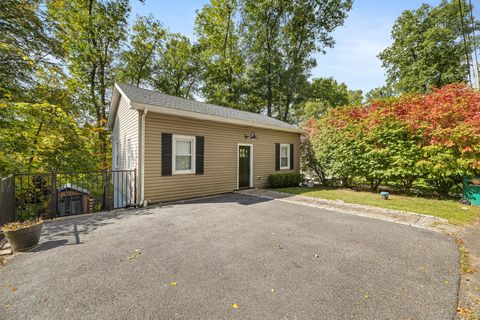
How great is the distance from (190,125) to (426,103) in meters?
8.51

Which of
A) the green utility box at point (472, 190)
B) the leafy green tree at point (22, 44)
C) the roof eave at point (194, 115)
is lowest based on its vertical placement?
the green utility box at point (472, 190)

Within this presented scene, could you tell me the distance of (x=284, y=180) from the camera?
1024 centimetres

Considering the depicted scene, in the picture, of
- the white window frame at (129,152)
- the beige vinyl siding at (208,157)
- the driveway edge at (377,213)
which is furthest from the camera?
the white window frame at (129,152)

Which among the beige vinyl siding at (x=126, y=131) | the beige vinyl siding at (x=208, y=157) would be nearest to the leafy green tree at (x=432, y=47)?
the beige vinyl siding at (x=208, y=157)

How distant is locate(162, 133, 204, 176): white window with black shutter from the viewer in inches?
263

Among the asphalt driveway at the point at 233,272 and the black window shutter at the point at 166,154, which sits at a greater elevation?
the black window shutter at the point at 166,154

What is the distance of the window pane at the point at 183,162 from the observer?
281 inches

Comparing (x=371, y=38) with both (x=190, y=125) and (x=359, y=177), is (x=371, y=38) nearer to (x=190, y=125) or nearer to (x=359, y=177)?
(x=359, y=177)

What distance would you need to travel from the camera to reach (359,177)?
Answer: 8.97m

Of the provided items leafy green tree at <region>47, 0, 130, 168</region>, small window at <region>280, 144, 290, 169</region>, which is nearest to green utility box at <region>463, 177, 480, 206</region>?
small window at <region>280, 144, 290, 169</region>

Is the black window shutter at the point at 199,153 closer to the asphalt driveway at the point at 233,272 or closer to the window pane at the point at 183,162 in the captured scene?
the window pane at the point at 183,162

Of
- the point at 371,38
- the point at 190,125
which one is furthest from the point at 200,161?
the point at 371,38

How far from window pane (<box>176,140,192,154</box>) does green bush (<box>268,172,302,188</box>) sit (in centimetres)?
449

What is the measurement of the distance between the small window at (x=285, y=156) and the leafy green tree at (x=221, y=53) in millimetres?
9951
